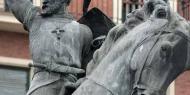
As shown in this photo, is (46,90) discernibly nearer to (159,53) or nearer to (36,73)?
(36,73)

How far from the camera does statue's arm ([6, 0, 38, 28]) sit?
5.03 m

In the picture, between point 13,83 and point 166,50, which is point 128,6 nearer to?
point 13,83

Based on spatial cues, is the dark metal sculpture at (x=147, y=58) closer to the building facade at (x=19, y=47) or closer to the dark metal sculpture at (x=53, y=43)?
the dark metal sculpture at (x=53, y=43)

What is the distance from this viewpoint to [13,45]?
66.3 feet

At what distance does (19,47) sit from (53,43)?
15.5 meters

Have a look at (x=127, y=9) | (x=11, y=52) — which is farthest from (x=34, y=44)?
(x=127, y=9)

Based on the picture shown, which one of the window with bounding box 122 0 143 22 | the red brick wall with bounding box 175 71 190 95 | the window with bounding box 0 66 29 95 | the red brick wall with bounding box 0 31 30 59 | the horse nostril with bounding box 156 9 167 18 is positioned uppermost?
the horse nostril with bounding box 156 9 167 18

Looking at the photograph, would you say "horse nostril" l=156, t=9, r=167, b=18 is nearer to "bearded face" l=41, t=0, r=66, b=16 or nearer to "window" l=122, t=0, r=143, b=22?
"bearded face" l=41, t=0, r=66, b=16

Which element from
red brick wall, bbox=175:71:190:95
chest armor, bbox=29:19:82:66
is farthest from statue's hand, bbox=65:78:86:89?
red brick wall, bbox=175:71:190:95

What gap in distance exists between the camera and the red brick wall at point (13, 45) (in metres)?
20.2

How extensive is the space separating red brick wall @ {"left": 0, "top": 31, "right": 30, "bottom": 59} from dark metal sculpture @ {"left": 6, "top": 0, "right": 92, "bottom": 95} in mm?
15125

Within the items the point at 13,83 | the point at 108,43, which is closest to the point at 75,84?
the point at 108,43

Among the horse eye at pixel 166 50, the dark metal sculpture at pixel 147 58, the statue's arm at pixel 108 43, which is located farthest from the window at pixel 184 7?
the horse eye at pixel 166 50

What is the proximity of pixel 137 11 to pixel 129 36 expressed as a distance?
0.13 metres
